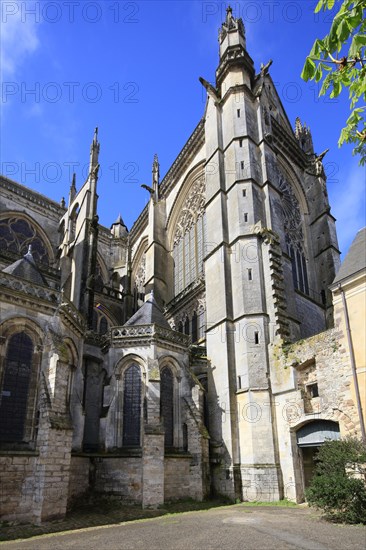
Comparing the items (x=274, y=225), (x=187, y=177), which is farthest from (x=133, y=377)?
(x=187, y=177)

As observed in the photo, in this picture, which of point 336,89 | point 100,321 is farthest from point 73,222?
point 336,89

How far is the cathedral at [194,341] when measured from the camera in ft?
42.8

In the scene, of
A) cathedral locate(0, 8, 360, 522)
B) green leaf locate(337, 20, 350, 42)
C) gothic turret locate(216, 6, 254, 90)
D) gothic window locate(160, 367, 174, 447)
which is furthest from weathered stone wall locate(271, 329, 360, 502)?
gothic turret locate(216, 6, 254, 90)

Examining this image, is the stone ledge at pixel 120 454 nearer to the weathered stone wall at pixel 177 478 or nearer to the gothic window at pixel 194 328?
the weathered stone wall at pixel 177 478

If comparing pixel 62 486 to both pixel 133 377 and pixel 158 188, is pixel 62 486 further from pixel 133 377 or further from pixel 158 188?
pixel 158 188

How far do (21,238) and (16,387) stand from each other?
16.6 meters

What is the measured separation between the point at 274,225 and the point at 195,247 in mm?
6394

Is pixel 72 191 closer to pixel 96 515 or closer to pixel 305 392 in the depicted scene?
pixel 305 392

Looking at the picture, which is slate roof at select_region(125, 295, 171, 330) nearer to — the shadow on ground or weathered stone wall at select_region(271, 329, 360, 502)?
weathered stone wall at select_region(271, 329, 360, 502)

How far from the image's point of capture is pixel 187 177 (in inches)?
1110

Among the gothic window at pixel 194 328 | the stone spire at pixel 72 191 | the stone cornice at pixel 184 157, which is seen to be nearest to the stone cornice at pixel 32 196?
the stone spire at pixel 72 191

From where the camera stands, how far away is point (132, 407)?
16.5 meters

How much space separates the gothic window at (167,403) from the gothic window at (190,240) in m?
8.14

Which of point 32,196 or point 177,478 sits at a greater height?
point 32,196
